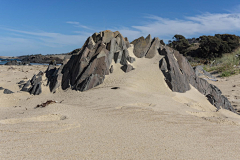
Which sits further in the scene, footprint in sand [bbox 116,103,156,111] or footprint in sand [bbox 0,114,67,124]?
footprint in sand [bbox 116,103,156,111]

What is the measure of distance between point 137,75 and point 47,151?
18.3 feet

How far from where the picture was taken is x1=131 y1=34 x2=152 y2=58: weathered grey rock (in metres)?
9.70

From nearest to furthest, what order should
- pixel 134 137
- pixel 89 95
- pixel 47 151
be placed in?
pixel 47 151
pixel 134 137
pixel 89 95

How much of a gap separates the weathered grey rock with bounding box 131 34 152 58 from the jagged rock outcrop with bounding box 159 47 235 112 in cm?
94

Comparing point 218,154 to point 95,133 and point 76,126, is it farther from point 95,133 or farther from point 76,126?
point 76,126

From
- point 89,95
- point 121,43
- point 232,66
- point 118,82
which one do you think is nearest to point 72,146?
point 89,95

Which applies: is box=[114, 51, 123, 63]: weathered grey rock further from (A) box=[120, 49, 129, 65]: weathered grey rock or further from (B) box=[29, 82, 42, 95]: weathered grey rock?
(B) box=[29, 82, 42, 95]: weathered grey rock

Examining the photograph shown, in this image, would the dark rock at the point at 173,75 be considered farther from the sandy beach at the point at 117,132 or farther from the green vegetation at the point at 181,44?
the green vegetation at the point at 181,44

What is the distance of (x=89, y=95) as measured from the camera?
646cm

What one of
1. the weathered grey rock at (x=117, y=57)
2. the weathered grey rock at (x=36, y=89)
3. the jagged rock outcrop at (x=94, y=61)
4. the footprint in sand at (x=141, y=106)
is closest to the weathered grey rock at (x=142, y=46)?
the jagged rock outcrop at (x=94, y=61)

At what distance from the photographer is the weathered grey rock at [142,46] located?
9703 millimetres

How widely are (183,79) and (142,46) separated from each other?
2.96 m

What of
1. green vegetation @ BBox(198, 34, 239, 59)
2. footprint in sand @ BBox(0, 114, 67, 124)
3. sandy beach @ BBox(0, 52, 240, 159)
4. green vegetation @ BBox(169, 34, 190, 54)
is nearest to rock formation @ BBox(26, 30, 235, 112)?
sandy beach @ BBox(0, 52, 240, 159)

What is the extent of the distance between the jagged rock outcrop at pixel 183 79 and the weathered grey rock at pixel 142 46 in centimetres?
94
